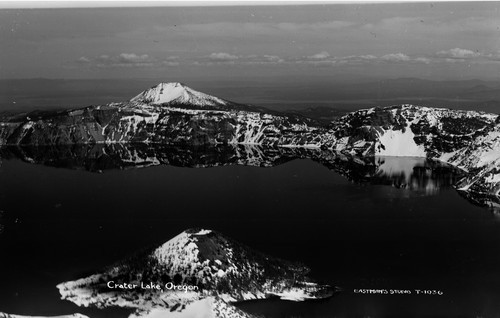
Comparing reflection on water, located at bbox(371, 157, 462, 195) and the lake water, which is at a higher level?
reflection on water, located at bbox(371, 157, 462, 195)

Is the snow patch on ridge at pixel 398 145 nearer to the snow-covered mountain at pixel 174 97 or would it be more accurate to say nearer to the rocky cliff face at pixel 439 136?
the rocky cliff face at pixel 439 136

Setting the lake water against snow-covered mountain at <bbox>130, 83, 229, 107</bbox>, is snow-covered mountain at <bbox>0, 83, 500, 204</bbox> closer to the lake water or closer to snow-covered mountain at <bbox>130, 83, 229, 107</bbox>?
snow-covered mountain at <bbox>130, 83, 229, 107</bbox>

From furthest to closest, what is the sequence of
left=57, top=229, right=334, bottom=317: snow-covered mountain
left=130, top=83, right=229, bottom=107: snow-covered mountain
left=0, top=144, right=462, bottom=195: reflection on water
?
left=0, top=144, right=462, bottom=195: reflection on water → left=130, top=83, right=229, bottom=107: snow-covered mountain → left=57, top=229, right=334, bottom=317: snow-covered mountain

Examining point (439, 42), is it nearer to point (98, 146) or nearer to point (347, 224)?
point (347, 224)

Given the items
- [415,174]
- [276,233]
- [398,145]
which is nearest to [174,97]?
[276,233]

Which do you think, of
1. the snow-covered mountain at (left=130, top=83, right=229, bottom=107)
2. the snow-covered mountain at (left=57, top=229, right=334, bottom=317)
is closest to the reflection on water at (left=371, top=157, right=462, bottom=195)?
the snow-covered mountain at (left=57, top=229, right=334, bottom=317)

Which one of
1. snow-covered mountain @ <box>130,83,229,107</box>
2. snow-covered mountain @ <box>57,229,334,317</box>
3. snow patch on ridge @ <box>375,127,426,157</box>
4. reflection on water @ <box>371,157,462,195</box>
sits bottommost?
snow-covered mountain @ <box>57,229,334,317</box>

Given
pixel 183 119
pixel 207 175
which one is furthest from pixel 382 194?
pixel 183 119

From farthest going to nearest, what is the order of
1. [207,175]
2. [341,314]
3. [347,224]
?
[207,175]
[347,224]
[341,314]
